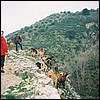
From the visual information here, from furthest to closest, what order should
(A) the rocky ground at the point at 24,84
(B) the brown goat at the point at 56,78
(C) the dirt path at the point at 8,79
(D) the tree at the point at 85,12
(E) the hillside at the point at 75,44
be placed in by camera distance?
(D) the tree at the point at 85,12, (E) the hillside at the point at 75,44, (B) the brown goat at the point at 56,78, (C) the dirt path at the point at 8,79, (A) the rocky ground at the point at 24,84

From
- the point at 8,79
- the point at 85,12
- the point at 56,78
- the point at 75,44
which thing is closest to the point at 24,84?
the point at 8,79

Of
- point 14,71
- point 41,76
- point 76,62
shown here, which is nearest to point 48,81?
point 41,76

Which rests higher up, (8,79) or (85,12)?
(85,12)

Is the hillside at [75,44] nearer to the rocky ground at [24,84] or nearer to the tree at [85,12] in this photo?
the tree at [85,12]

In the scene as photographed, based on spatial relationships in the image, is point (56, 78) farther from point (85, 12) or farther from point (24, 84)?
point (85, 12)

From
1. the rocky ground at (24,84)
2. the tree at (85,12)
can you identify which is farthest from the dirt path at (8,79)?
the tree at (85,12)

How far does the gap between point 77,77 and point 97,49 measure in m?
10.6

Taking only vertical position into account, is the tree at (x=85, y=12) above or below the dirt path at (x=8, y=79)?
above

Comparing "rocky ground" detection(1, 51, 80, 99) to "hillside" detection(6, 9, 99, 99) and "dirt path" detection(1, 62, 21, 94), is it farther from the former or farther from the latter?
"hillside" detection(6, 9, 99, 99)

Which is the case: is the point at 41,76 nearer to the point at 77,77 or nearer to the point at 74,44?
the point at 77,77

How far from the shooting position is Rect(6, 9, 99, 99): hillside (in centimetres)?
4244

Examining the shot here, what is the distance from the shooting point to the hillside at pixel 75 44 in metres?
42.4

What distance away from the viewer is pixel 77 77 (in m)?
43.2

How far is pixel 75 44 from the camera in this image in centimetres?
5938
